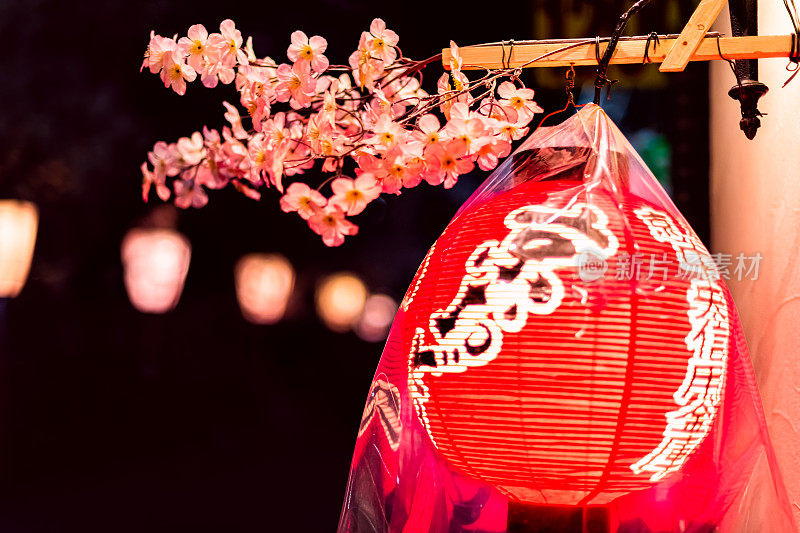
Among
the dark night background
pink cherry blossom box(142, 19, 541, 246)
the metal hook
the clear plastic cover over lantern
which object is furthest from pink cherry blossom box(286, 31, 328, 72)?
the dark night background

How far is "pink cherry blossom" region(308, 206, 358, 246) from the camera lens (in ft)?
3.75

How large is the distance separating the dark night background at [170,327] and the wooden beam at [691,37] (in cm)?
102

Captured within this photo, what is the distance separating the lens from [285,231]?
6.75 ft

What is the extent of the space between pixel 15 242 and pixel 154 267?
0.44 metres

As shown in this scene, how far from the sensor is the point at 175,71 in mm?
1194

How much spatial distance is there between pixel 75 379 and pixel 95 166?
659 millimetres

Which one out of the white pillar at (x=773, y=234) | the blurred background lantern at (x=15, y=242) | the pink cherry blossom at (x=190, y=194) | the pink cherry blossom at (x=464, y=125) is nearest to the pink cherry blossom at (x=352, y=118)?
the pink cherry blossom at (x=464, y=125)

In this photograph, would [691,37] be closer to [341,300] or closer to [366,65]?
[366,65]

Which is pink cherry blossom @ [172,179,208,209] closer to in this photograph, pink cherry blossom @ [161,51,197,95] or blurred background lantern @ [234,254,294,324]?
pink cherry blossom @ [161,51,197,95]

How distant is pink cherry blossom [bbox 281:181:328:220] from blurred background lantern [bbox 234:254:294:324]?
920 millimetres

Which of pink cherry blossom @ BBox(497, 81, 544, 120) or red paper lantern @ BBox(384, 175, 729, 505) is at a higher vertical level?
pink cherry blossom @ BBox(497, 81, 544, 120)

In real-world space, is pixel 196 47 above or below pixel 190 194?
above

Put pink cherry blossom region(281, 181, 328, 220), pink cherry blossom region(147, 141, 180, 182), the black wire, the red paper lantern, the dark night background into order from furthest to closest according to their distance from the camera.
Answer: the dark night background
pink cherry blossom region(147, 141, 180, 182)
pink cherry blossom region(281, 181, 328, 220)
the black wire
the red paper lantern

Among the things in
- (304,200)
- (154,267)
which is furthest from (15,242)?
(304,200)
